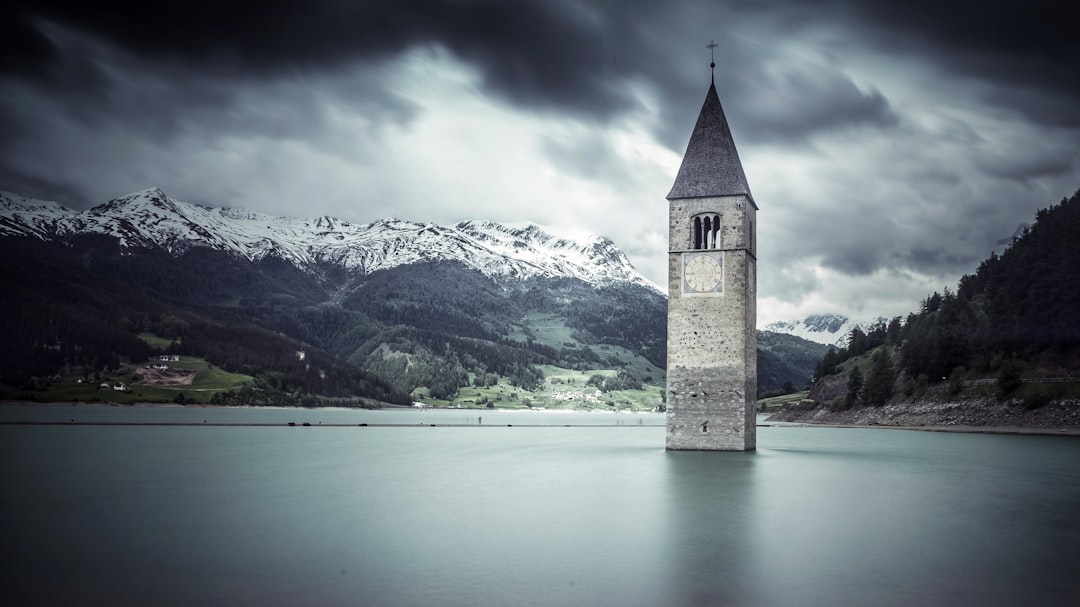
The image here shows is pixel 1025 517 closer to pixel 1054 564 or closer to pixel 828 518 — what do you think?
pixel 828 518

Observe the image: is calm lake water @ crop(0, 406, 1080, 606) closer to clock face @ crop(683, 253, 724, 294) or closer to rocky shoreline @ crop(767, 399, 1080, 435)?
clock face @ crop(683, 253, 724, 294)

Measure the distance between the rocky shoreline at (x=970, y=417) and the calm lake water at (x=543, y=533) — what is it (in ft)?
148

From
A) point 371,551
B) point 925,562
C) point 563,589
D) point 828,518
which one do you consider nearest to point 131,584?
point 371,551

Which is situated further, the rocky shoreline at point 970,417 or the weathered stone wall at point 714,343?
the rocky shoreline at point 970,417

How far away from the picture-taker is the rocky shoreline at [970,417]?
88.2 m

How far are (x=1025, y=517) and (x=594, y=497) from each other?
14990 mm

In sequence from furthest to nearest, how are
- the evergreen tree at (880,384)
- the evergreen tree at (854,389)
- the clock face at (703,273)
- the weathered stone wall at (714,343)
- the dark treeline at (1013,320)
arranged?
the evergreen tree at (854,389) → the evergreen tree at (880,384) → the dark treeline at (1013,320) → the clock face at (703,273) → the weathered stone wall at (714,343)

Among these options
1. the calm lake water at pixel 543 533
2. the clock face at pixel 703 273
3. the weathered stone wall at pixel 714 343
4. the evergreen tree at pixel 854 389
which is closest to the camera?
the calm lake water at pixel 543 533

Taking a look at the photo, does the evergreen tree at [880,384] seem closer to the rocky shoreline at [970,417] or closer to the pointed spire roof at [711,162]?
the rocky shoreline at [970,417]

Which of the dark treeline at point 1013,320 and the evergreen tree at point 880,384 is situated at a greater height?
the dark treeline at point 1013,320

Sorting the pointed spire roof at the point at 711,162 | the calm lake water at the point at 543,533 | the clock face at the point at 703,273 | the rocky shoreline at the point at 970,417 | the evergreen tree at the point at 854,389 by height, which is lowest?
the calm lake water at the point at 543,533

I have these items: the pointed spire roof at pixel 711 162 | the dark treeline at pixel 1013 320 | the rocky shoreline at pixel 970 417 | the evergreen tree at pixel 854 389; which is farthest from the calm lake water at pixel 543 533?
the evergreen tree at pixel 854 389

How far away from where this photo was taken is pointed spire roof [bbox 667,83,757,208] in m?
49.1

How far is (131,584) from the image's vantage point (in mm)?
17297
